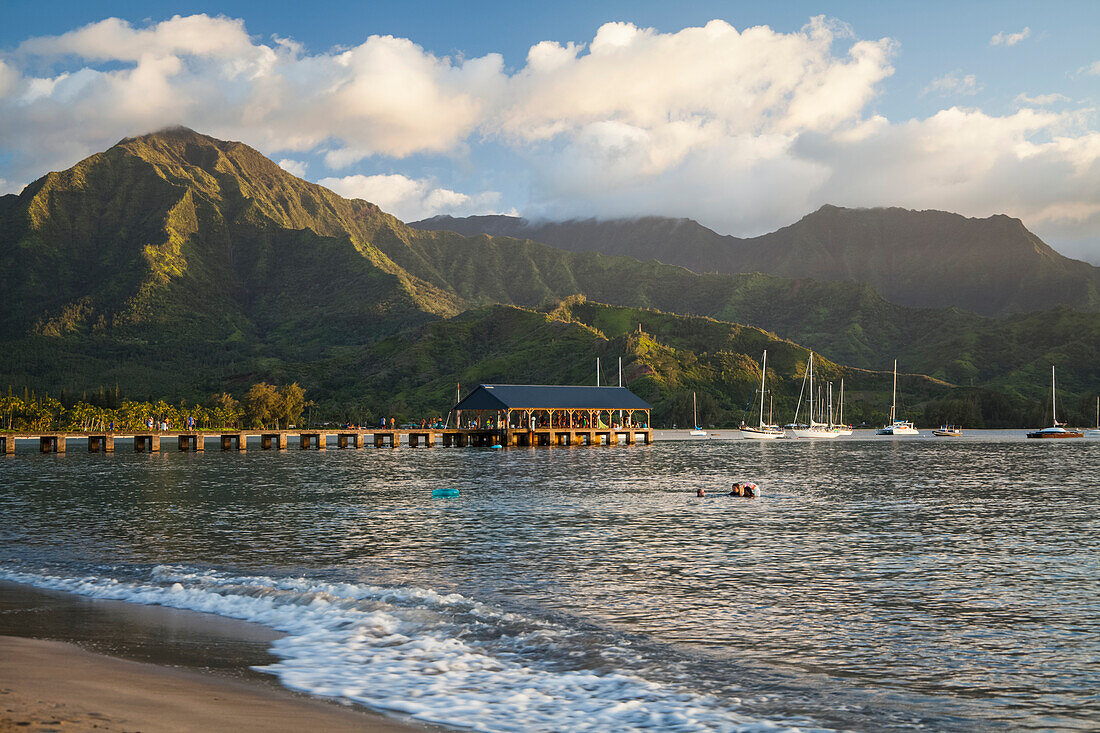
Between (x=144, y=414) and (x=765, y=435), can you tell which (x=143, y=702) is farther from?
(x=765, y=435)

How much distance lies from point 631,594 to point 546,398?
105 metres

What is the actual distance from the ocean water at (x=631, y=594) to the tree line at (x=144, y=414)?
397 ft

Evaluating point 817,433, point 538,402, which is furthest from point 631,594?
point 817,433

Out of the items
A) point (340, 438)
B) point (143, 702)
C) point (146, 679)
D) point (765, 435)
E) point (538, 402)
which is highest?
point (538, 402)

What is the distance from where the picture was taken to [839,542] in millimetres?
31922

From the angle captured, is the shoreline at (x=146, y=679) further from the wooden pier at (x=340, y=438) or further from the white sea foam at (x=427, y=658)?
the wooden pier at (x=340, y=438)

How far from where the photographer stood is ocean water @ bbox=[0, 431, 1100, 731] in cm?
1309

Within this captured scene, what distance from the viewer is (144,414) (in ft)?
538

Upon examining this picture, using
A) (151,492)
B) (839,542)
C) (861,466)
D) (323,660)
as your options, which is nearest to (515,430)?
(861,466)

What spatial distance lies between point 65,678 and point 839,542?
26349 millimetres

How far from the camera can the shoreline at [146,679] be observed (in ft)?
35.2

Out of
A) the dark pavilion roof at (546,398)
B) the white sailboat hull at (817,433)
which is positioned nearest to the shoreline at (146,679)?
the dark pavilion roof at (546,398)

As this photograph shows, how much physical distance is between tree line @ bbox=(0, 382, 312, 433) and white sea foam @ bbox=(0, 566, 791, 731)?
140 meters

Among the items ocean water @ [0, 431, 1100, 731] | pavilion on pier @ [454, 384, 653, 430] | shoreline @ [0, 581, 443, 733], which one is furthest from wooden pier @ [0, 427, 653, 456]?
shoreline @ [0, 581, 443, 733]
